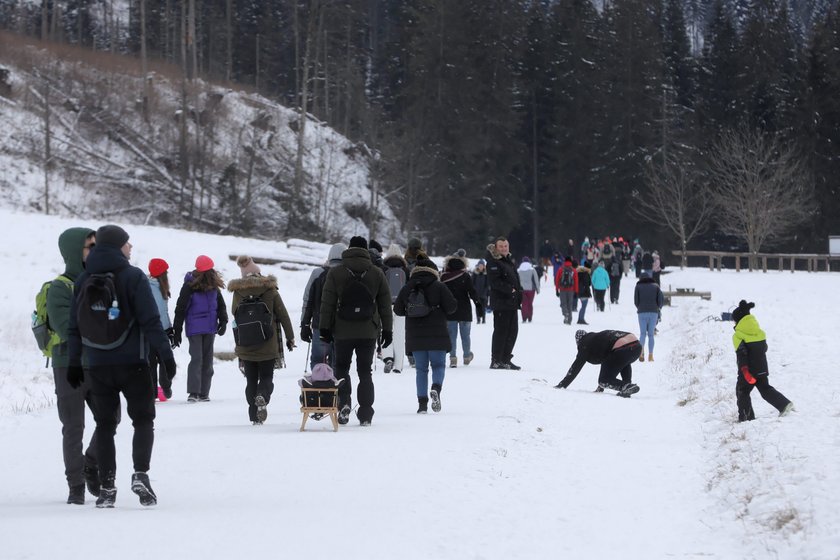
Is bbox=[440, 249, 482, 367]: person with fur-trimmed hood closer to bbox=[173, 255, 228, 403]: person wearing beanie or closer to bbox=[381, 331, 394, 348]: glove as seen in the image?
bbox=[173, 255, 228, 403]: person wearing beanie

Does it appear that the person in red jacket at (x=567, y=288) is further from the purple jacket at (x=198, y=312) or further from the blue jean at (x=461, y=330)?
the purple jacket at (x=198, y=312)

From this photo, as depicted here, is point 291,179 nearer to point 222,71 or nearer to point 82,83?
point 82,83

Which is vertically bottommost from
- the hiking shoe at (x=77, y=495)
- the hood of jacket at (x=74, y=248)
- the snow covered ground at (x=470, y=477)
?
the snow covered ground at (x=470, y=477)

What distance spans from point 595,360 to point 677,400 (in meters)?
1.23

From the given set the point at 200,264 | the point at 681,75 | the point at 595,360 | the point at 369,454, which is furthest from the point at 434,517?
the point at 681,75

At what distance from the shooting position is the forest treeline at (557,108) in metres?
64.3

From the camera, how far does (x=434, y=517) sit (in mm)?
7574

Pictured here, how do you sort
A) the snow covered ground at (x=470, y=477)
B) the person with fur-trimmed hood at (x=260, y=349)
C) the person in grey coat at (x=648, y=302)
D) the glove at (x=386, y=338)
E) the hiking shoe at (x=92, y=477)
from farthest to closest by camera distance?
the person in grey coat at (x=648, y=302) < the person with fur-trimmed hood at (x=260, y=349) < the glove at (x=386, y=338) < the hiking shoe at (x=92, y=477) < the snow covered ground at (x=470, y=477)

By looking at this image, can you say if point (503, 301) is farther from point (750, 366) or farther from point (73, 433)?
point (73, 433)

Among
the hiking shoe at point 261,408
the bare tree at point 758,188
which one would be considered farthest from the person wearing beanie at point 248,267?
the bare tree at point 758,188

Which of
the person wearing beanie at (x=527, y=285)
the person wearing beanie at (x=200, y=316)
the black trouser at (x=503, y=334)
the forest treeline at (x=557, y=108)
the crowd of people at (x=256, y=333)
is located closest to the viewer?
the crowd of people at (x=256, y=333)

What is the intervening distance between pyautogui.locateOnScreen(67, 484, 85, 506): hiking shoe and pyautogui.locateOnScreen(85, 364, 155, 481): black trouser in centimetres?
34

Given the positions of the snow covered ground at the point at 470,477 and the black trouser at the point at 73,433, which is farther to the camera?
the black trouser at the point at 73,433

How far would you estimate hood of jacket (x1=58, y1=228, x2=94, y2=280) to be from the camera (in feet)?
25.7
